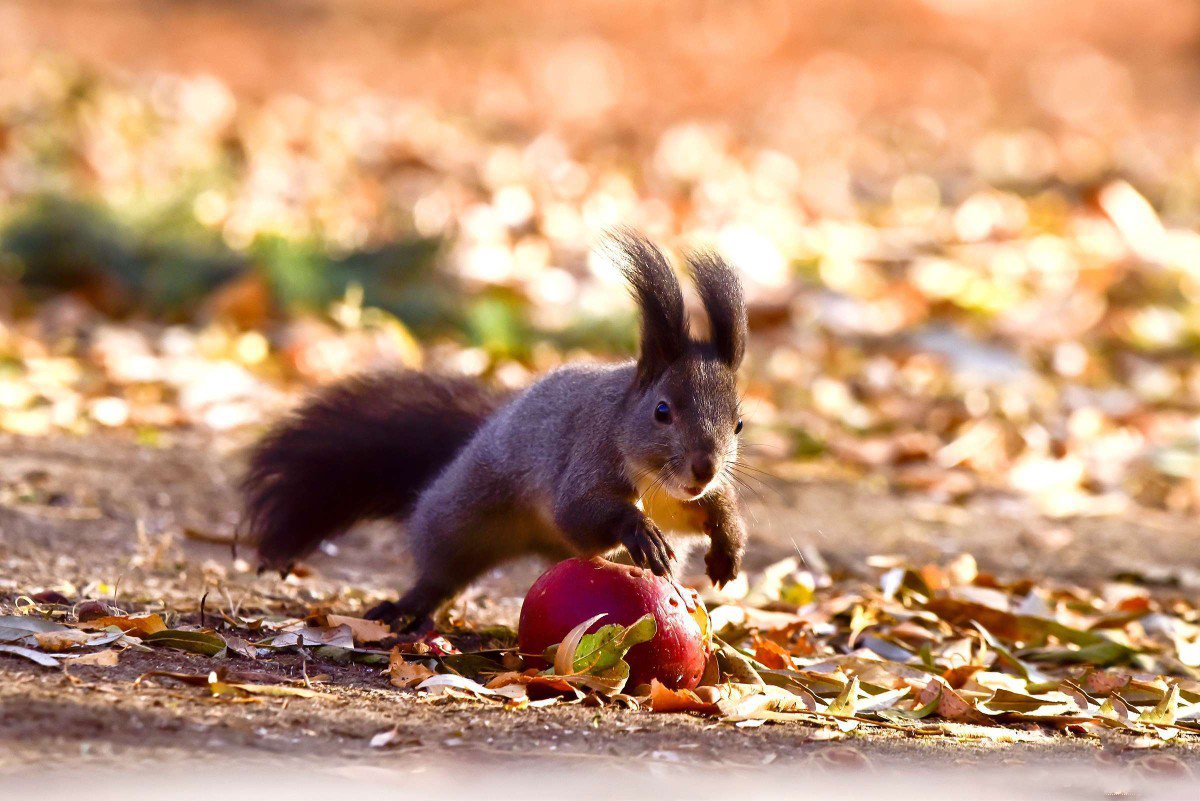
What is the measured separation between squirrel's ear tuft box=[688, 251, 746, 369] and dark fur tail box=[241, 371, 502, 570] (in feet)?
2.43

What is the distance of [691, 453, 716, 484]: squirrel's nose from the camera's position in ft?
9.75

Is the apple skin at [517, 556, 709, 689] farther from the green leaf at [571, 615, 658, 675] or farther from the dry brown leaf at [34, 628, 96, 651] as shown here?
the dry brown leaf at [34, 628, 96, 651]

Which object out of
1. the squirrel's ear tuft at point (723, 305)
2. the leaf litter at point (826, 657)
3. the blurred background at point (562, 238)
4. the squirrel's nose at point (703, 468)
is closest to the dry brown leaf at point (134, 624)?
the leaf litter at point (826, 657)

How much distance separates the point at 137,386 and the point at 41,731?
325cm

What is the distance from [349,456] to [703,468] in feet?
3.26

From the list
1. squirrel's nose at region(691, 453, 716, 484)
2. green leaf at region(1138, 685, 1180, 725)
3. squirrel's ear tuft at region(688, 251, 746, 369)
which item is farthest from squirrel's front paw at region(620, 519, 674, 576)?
green leaf at region(1138, 685, 1180, 725)

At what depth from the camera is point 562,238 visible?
759 centimetres

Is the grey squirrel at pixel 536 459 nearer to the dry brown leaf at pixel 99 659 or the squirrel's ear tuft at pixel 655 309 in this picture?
the squirrel's ear tuft at pixel 655 309

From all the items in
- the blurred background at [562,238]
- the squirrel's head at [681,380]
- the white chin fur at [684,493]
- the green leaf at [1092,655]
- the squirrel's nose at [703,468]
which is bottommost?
the green leaf at [1092,655]

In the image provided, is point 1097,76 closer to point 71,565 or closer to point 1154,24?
point 1154,24

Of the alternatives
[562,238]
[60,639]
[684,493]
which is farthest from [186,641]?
[562,238]

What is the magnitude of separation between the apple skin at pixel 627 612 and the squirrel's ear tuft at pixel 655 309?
0.45 m

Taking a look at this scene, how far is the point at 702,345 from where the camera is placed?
10.6ft

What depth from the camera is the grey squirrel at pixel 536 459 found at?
10.2ft
